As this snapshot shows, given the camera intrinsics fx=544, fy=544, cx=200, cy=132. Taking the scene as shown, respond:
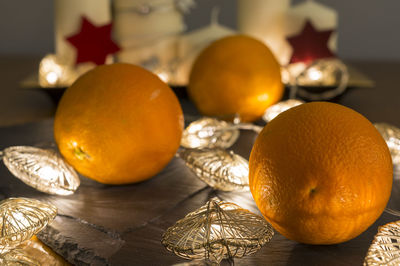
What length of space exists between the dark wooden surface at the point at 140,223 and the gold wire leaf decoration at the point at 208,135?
0.02 meters

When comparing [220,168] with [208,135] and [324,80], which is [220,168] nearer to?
[208,135]

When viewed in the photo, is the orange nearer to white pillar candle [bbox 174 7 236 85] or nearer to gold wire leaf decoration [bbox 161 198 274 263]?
white pillar candle [bbox 174 7 236 85]

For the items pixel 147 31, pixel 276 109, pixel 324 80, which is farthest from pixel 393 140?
pixel 147 31

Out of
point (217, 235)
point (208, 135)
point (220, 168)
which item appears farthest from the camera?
point (208, 135)

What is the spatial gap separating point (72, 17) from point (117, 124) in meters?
0.37

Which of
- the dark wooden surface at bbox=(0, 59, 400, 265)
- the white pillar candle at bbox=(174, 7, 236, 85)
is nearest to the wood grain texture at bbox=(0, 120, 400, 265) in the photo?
the dark wooden surface at bbox=(0, 59, 400, 265)

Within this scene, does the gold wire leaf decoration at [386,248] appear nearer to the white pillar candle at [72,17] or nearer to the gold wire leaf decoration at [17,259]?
the gold wire leaf decoration at [17,259]

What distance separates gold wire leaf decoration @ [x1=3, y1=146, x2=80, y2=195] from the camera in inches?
16.1

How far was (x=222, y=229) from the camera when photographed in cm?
31

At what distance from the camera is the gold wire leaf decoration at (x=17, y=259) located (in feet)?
1.05

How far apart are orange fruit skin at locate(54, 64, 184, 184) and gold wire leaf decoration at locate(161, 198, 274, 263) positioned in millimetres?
110

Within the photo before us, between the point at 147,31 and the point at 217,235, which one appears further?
the point at 147,31

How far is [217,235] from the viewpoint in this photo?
0.31m

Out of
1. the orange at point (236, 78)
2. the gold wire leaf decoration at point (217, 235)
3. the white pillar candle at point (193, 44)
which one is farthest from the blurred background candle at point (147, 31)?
the gold wire leaf decoration at point (217, 235)
